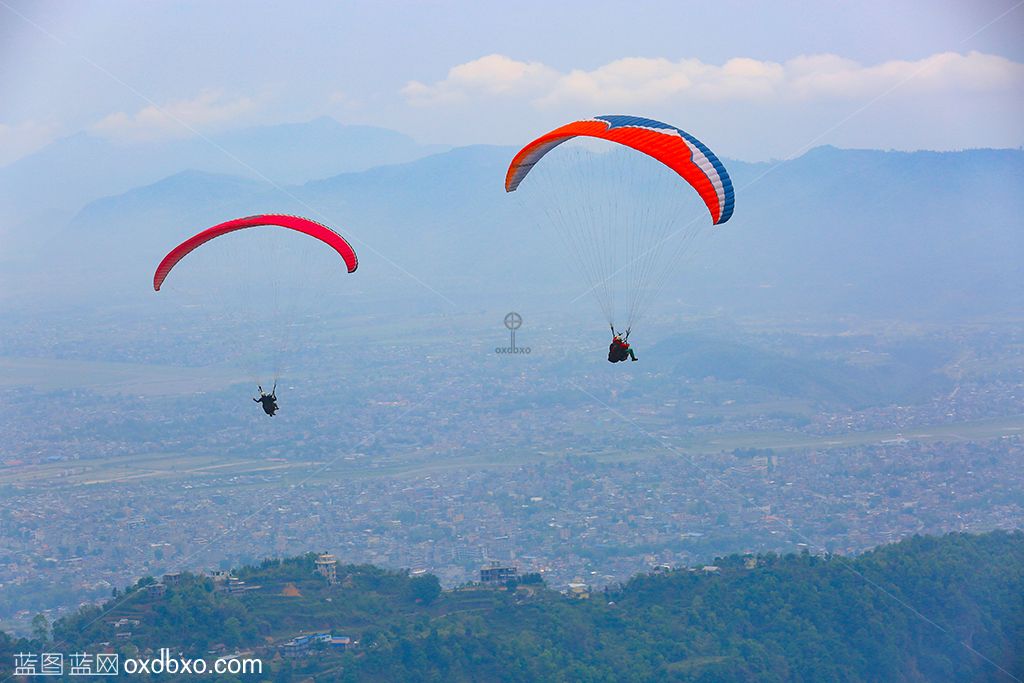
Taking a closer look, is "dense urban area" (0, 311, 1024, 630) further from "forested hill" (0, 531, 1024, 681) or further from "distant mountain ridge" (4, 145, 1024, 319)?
"distant mountain ridge" (4, 145, 1024, 319)

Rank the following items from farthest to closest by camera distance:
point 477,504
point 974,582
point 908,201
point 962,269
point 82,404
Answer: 1. point 908,201
2. point 962,269
3. point 82,404
4. point 477,504
5. point 974,582

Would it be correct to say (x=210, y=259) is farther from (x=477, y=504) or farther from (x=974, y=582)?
(x=974, y=582)

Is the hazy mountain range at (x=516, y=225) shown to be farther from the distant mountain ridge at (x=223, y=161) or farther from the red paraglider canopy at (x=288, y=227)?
the red paraglider canopy at (x=288, y=227)

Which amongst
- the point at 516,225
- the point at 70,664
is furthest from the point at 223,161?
the point at 70,664

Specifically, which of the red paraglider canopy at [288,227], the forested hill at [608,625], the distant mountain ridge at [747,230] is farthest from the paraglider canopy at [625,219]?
the red paraglider canopy at [288,227]

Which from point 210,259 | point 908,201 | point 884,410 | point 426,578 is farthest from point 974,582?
point 908,201

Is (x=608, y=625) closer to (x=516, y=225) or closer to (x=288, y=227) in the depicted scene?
(x=288, y=227)

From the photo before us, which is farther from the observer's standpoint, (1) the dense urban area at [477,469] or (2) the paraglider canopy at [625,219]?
(2) the paraglider canopy at [625,219]

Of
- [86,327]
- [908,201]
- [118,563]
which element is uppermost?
[908,201]
